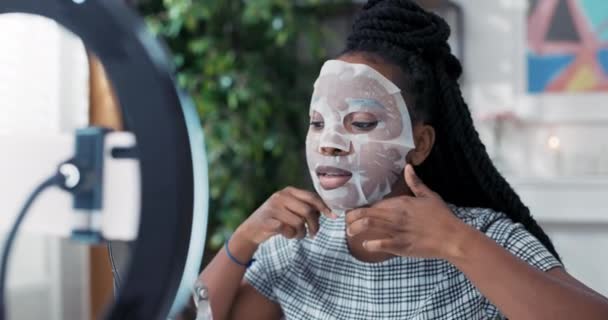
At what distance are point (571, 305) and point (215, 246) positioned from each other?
202 cm

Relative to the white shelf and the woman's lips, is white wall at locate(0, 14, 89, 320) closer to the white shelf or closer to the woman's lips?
the woman's lips

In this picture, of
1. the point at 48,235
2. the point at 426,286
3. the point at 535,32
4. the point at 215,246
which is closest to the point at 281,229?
the point at 426,286

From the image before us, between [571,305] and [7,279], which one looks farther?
[571,305]

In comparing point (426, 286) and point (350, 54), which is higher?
point (350, 54)

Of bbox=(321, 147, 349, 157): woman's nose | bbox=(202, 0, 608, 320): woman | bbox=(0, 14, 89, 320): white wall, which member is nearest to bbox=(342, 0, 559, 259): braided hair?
bbox=(202, 0, 608, 320): woman

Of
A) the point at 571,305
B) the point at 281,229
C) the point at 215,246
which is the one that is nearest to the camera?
the point at 571,305

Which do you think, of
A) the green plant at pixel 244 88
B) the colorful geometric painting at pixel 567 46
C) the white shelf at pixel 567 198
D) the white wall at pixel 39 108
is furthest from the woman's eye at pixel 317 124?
the colorful geometric painting at pixel 567 46

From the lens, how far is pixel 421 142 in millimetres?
956

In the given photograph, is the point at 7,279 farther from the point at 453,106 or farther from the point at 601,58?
the point at 601,58

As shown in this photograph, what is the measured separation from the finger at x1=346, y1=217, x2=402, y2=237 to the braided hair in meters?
0.22

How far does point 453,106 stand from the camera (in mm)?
928

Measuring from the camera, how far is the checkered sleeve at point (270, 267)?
101 cm

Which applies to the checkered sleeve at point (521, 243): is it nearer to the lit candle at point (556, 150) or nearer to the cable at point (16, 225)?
the cable at point (16, 225)

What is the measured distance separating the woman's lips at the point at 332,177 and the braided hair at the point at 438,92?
0.11 metres
